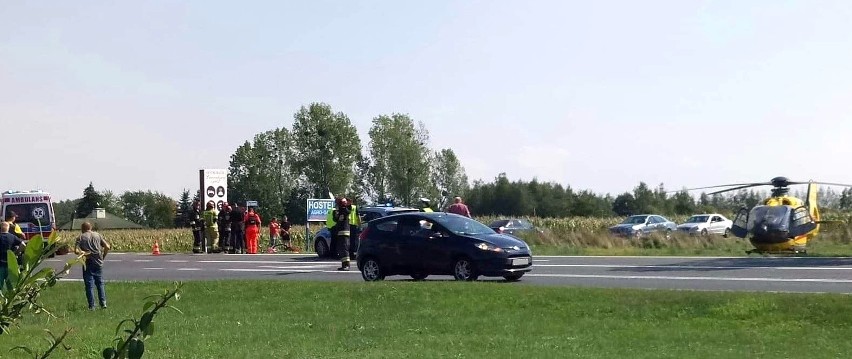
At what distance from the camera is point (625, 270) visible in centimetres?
2286

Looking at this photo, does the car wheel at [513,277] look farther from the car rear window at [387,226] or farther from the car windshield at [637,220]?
the car windshield at [637,220]

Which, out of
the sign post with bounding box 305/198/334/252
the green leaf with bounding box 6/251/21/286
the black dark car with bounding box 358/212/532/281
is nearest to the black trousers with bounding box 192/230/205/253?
the sign post with bounding box 305/198/334/252

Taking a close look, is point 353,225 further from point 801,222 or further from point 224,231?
point 801,222

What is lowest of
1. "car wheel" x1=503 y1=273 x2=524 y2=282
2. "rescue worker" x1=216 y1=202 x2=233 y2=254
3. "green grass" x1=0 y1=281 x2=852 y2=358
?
"green grass" x1=0 y1=281 x2=852 y2=358

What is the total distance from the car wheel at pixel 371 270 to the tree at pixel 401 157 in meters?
70.0

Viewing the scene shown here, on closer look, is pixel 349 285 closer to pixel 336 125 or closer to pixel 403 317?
pixel 403 317

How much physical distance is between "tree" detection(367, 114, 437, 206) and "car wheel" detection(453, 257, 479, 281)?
71.2m

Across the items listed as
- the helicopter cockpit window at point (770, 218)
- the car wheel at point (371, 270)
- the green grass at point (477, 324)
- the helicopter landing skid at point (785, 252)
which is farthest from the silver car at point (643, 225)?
the green grass at point (477, 324)

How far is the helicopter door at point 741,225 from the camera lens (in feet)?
99.8

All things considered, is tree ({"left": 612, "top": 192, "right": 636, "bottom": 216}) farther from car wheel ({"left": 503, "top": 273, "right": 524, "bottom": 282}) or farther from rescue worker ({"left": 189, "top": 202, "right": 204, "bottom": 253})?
car wheel ({"left": 503, "top": 273, "right": 524, "bottom": 282})

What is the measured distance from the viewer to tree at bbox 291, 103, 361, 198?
301 feet

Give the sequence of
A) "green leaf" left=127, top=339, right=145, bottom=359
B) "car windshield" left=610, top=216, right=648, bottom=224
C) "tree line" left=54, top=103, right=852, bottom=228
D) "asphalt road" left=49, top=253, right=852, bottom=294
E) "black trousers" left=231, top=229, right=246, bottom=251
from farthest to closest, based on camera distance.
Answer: "tree line" left=54, top=103, right=852, bottom=228 → "car windshield" left=610, top=216, right=648, bottom=224 → "black trousers" left=231, top=229, right=246, bottom=251 → "asphalt road" left=49, top=253, right=852, bottom=294 → "green leaf" left=127, top=339, right=145, bottom=359

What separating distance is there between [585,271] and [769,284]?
5.24 meters

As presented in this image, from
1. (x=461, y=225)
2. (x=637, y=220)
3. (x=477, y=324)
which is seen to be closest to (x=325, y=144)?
(x=637, y=220)
